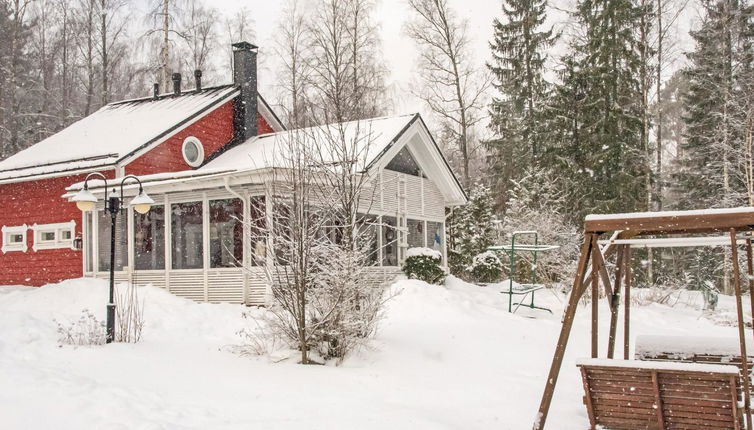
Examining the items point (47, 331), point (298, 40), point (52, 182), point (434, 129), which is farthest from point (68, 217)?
point (434, 129)

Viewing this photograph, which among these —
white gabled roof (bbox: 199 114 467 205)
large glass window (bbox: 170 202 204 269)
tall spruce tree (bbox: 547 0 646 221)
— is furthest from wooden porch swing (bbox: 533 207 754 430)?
tall spruce tree (bbox: 547 0 646 221)

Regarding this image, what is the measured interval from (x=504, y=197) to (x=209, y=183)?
16665 mm

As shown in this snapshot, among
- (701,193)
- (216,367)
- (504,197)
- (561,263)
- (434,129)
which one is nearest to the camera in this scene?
(216,367)

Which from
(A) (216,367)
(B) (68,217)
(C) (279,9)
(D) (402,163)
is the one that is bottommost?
(A) (216,367)

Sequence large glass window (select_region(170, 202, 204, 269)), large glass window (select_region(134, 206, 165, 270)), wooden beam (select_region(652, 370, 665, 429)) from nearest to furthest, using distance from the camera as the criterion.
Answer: wooden beam (select_region(652, 370, 665, 429)) → large glass window (select_region(170, 202, 204, 269)) → large glass window (select_region(134, 206, 165, 270))

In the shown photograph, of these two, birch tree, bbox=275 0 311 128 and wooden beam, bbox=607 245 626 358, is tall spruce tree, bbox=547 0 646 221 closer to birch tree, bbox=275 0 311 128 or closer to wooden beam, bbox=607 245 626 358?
birch tree, bbox=275 0 311 128

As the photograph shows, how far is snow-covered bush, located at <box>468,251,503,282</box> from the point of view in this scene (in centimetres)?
2083

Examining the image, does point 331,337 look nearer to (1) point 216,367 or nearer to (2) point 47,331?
(1) point 216,367

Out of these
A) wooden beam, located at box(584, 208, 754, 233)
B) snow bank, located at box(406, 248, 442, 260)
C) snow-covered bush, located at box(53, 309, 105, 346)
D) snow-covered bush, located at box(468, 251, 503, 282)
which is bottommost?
snow-covered bush, located at box(53, 309, 105, 346)

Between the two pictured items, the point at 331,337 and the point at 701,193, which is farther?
the point at 701,193

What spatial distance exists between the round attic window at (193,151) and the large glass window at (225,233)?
4.85 metres

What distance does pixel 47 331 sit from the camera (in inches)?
347

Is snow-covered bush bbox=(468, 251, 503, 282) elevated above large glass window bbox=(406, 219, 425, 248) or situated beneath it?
situated beneath

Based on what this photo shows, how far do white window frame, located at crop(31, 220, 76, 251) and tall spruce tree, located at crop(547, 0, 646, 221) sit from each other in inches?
654
